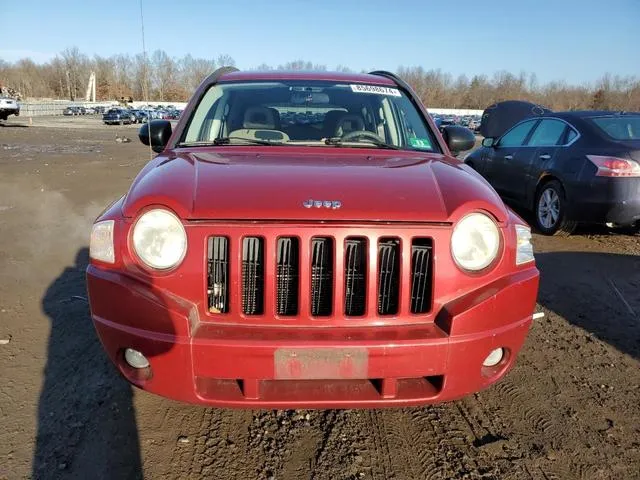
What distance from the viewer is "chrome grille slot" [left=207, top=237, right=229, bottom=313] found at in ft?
7.04

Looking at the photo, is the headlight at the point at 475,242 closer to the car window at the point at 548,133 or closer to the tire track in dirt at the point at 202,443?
the tire track in dirt at the point at 202,443

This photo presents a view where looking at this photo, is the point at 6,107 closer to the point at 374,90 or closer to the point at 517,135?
the point at 517,135

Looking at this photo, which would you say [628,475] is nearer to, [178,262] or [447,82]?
[178,262]

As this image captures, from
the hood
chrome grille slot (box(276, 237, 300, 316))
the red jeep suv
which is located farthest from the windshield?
chrome grille slot (box(276, 237, 300, 316))

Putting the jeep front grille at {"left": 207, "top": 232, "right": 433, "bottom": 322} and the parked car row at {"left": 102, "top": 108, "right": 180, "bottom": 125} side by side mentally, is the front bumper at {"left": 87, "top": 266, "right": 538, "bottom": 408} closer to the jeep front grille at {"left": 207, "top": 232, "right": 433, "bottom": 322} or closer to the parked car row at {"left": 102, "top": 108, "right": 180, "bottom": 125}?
the jeep front grille at {"left": 207, "top": 232, "right": 433, "bottom": 322}

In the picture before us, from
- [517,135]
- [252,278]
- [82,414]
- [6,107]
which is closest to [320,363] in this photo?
[252,278]

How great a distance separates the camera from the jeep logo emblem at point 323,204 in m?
2.14

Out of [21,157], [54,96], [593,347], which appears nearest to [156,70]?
[21,157]

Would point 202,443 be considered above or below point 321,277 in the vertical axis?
below

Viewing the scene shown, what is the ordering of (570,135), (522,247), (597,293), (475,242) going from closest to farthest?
(475,242) < (522,247) < (597,293) < (570,135)

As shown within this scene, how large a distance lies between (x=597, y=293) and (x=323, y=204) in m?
3.59

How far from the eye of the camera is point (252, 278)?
217cm

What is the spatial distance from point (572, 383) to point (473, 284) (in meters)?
1.43

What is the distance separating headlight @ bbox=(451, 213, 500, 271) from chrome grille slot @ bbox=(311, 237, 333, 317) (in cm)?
55
